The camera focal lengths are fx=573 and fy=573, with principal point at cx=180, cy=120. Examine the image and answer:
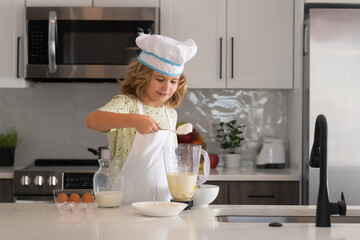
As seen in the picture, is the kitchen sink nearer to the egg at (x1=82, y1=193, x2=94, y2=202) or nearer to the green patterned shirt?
the egg at (x1=82, y1=193, x2=94, y2=202)

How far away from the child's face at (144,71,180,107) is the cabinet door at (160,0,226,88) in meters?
1.24

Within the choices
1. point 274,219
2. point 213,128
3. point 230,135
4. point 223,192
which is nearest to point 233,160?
point 230,135

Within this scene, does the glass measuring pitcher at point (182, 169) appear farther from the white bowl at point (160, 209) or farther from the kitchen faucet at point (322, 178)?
the kitchen faucet at point (322, 178)

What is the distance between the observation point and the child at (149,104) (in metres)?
2.33

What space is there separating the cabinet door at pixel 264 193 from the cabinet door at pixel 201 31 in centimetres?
69

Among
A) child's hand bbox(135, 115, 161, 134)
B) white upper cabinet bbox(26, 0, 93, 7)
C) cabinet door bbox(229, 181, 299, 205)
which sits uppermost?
white upper cabinet bbox(26, 0, 93, 7)

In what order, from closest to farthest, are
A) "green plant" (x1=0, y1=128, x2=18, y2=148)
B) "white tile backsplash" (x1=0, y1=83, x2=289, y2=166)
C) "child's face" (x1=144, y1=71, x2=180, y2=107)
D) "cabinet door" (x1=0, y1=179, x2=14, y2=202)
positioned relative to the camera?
"child's face" (x1=144, y1=71, x2=180, y2=107), "cabinet door" (x1=0, y1=179, x2=14, y2=202), "green plant" (x1=0, y1=128, x2=18, y2=148), "white tile backsplash" (x1=0, y1=83, x2=289, y2=166)

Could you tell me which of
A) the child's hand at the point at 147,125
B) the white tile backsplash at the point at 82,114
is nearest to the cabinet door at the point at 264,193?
the white tile backsplash at the point at 82,114

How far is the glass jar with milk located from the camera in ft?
6.90

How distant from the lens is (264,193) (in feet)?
11.6

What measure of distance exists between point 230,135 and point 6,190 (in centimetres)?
152

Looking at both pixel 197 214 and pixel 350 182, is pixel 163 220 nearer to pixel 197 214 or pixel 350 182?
pixel 197 214

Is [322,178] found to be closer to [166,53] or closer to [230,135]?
[166,53]

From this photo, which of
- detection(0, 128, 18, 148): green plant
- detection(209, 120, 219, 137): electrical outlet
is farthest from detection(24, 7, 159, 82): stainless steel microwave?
detection(209, 120, 219, 137): electrical outlet
